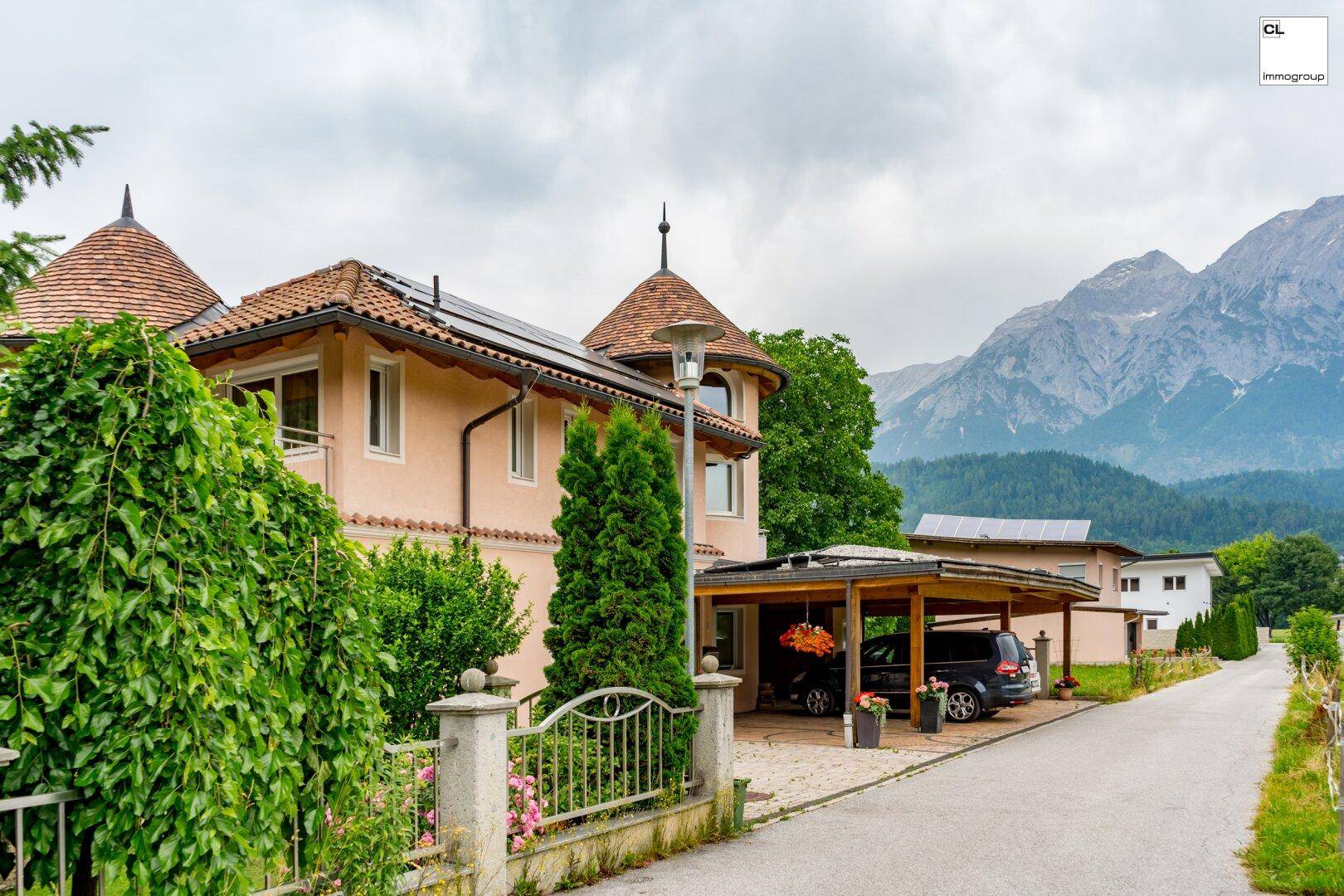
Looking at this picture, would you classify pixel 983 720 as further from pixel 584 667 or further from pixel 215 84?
pixel 215 84

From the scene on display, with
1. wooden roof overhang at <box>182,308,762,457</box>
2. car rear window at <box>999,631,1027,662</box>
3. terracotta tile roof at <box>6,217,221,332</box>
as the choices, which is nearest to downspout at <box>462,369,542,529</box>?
wooden roof overhang at <box>182,308,762,457</box>

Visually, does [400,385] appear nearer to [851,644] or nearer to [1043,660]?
[851,644]

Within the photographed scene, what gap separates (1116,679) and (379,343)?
2702 cm

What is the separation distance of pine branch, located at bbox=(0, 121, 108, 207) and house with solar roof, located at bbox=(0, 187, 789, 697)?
303 centimetres

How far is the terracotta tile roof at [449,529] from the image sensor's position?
12414 millimetres

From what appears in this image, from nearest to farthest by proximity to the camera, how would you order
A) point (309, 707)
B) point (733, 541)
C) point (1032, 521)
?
1. point (309, 707)
2. point (733, 541)
3. point (1032, 521)

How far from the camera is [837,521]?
36.0 metres

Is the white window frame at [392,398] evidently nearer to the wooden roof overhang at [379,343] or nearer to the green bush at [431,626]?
the wooden roof overhang at [379,343]

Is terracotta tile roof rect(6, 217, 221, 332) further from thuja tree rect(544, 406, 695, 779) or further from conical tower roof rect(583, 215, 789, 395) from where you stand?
thuja tree rect(544, 406, 695, 779)

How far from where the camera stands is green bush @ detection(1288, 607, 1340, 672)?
23891mm

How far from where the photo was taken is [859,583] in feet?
54.0

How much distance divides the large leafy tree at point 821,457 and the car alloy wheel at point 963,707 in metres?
14.8

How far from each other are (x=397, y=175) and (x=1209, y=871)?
12.7m

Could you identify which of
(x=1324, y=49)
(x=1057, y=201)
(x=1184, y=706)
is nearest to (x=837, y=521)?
(x=1184, y=706)
